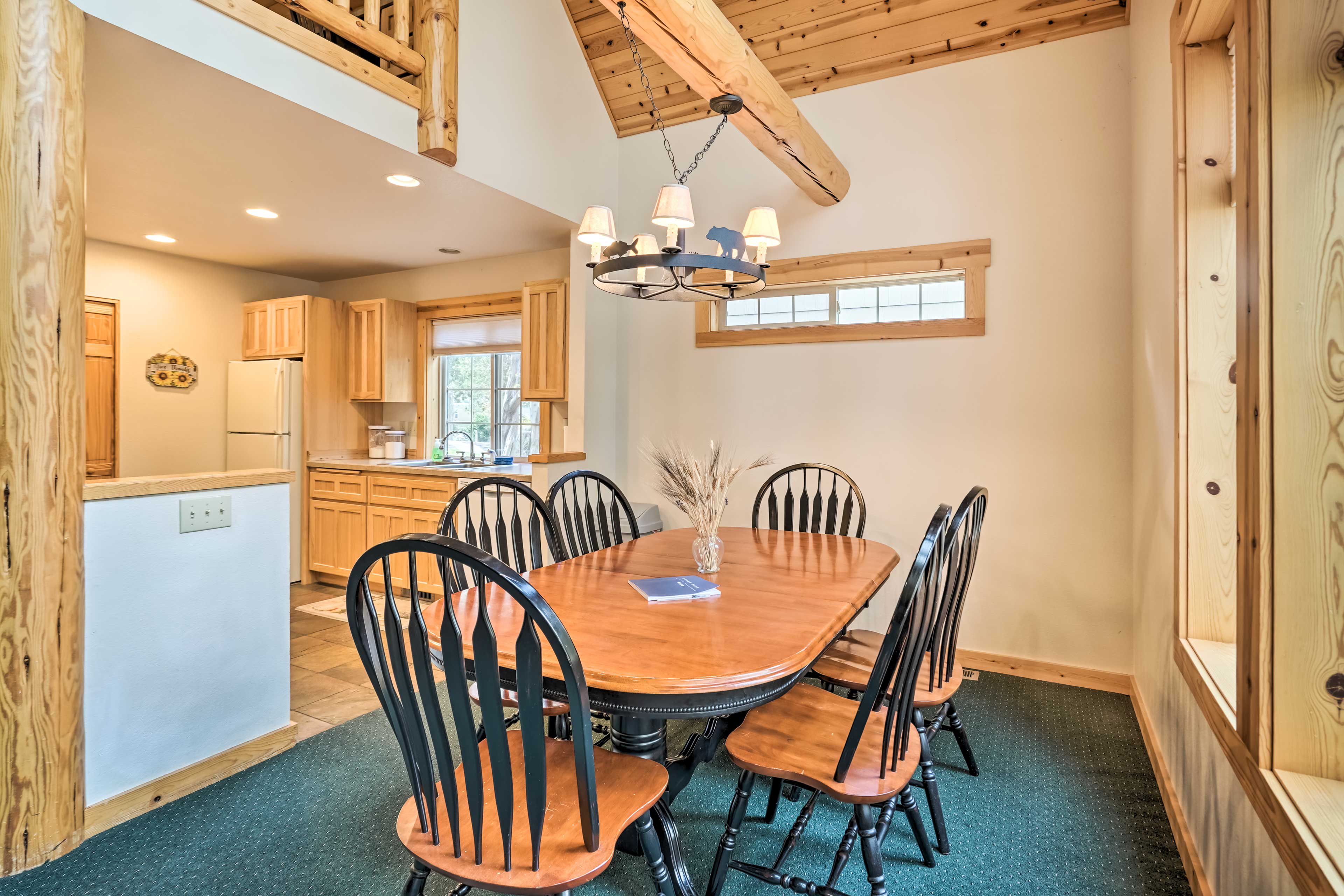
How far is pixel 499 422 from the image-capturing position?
5.17 metres

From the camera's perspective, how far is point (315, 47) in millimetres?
2582

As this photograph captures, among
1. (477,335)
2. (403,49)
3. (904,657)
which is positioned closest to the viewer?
(904,657)

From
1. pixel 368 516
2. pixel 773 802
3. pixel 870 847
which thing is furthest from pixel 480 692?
pixel 368 516

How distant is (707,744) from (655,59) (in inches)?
138

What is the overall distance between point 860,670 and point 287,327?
4641mm

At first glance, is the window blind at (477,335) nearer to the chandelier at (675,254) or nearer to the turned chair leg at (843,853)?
the chandelier at (675,254)

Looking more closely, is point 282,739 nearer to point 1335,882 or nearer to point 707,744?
point 707,744

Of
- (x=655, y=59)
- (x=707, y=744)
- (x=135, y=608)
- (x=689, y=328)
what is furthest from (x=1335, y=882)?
(x=655, y=59)

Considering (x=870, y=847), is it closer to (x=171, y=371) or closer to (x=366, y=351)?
(x=366, y=351)

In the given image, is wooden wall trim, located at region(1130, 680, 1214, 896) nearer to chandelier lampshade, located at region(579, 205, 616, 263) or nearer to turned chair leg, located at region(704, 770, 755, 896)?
turned chair leg, located at region(704, 770, 755, 896)

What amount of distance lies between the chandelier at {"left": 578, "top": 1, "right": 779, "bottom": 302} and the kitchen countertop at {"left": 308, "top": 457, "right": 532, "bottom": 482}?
188cm

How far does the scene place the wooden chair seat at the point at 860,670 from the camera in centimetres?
189

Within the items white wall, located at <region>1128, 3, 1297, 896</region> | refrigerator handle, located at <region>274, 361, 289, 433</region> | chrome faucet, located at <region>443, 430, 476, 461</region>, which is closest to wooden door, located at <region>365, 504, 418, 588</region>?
chrome faucet, located at <region>443, 430, 476, 461</region>

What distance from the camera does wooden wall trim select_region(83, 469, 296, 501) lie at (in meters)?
2.01
